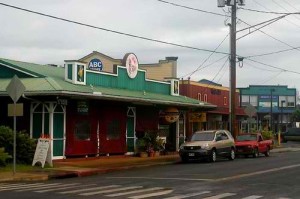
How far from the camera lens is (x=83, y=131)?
93.0ft

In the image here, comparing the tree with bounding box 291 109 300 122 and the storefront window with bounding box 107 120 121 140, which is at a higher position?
the tree with bounding box 291 109 300 122

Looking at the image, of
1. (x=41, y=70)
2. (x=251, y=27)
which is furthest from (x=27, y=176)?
(x=251, y=27)

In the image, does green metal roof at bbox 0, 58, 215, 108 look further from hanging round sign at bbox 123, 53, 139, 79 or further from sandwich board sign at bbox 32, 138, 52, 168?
sandwich board sign at bbox 32, 138, 52, 168

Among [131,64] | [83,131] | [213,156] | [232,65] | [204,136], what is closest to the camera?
[83,131]

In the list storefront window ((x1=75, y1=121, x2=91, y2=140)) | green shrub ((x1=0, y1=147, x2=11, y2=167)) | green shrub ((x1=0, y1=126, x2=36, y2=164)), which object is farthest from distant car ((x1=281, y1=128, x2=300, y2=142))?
green shrub ((x1=0, y1=147, x2=11, y2=167))

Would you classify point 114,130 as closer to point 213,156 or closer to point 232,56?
point 213,156

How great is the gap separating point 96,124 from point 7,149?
6200 mm

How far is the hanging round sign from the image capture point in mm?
32219

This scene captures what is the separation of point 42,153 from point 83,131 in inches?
195

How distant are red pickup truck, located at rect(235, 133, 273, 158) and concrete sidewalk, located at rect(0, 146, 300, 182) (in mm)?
4919

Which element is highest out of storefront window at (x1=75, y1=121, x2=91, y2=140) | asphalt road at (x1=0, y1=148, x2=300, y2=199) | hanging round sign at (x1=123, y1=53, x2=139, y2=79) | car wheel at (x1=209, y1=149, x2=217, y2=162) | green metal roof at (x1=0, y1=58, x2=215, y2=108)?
hanging round sign at (x1=123, y1=53, x2=139, y2=79)

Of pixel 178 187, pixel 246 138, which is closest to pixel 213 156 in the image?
pixel 246 138

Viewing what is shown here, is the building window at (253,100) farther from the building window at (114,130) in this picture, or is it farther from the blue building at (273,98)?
the building window at (114,130)

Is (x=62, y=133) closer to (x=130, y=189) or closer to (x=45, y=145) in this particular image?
(x=45, y=145)
